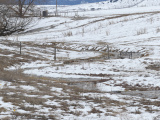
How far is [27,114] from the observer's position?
7.44 m

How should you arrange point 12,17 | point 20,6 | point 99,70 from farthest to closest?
1. point 20,6
2. point 12,17
3. point 99,70

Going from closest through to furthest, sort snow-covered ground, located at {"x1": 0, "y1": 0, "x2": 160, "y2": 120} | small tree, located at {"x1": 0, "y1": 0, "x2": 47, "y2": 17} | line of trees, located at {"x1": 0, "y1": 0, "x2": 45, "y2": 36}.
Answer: snow-covered ground, located at {"x1": 0, "y1": 0, "x2": 160, "y2": 120} → line of trees, located at {"x1": 0, "y1": 0, "x2": 45, "y2": 36} → small tree, located at {"x1": 0, "y1": 0, "x2": 47, "y2": 17}

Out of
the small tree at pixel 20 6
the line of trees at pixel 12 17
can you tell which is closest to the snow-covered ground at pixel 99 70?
the line of trees at pixel 12 17

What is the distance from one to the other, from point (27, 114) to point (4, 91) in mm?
2761

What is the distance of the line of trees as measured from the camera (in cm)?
4225

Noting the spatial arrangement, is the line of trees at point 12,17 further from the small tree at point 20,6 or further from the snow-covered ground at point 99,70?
the snow-covered ground at point 99,70

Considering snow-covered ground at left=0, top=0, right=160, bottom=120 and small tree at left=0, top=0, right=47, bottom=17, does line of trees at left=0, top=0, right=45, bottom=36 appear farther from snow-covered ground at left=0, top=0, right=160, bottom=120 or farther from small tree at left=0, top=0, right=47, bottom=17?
snow-covered ground at left=0, top=0, right=160, bottom=120

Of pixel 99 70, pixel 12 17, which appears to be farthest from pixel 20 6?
pixel 99 70

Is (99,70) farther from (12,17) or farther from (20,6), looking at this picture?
(20,6)

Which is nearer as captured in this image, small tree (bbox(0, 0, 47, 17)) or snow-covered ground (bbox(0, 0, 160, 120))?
snow-covered ground (bbox(0, 0, 160, 120))

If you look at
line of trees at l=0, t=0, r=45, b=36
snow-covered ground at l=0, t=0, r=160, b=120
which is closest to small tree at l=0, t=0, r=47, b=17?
line of trees at l=0, t=0, r=45, b=36

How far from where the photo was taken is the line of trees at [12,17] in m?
42.2

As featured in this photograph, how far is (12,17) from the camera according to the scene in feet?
155

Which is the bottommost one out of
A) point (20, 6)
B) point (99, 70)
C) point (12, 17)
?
point (99, 70)
